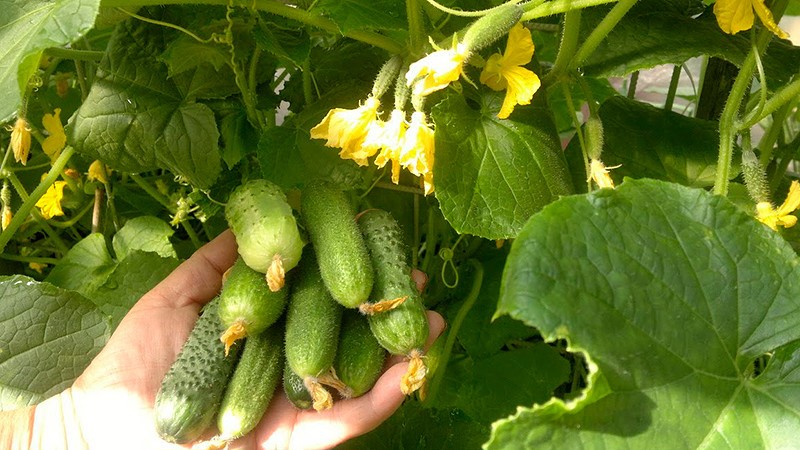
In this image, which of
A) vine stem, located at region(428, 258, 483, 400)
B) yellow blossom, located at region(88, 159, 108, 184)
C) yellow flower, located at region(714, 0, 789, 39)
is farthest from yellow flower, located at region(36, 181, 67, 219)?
yellow flower, located at region(714, 0, 789, 39)

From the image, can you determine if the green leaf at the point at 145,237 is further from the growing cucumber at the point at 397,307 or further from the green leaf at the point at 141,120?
the growing cucumber at the point at 397,307

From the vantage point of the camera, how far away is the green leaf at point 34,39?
0.71 m

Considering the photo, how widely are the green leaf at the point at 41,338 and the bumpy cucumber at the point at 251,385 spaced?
28cm

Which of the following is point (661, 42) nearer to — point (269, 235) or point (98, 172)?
point (269, 235)

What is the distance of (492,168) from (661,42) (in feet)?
1.12

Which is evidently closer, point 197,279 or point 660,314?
point 660,314

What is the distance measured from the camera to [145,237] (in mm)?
1423

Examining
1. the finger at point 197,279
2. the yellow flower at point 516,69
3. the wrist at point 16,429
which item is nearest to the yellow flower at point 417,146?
the yellow flower at point 516,69

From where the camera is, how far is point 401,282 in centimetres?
102

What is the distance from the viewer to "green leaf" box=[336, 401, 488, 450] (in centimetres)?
124

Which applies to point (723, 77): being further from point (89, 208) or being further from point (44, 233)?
point (44, 233)

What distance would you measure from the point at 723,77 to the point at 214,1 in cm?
83

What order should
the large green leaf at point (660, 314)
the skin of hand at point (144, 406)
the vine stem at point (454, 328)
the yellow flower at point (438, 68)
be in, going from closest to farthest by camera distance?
the large green leaf at point (660, 314) < the yellow flower at point (438, 68) < the skin of hand at point (144, 406) < the vine stem at point (454, 328)

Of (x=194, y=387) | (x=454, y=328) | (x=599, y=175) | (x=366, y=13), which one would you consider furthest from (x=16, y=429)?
(x=599, y=175)
